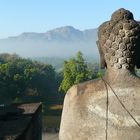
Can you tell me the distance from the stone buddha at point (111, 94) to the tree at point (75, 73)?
42925 millimetres

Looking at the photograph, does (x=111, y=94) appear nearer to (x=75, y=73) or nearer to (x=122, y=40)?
(x=122, y=40)

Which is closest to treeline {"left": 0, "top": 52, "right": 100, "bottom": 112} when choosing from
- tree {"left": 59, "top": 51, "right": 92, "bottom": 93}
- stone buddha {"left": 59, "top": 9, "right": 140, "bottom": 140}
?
tree {"left": 59, "top": 51, "right": 92, "bottom": 93}

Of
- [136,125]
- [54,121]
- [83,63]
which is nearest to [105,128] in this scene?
[136,125]

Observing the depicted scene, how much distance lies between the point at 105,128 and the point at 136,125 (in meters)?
0.23

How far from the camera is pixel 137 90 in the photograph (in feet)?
11.9

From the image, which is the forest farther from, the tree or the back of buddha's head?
the back of buddha's head

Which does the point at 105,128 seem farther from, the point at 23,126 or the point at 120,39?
the point at 23,126

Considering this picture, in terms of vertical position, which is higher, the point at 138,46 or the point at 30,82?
the point at 138,46

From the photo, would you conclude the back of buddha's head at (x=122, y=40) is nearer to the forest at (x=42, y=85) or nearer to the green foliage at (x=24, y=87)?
the forest at (x=42, y=85)

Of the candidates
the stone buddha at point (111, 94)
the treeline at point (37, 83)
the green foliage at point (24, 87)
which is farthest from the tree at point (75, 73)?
the stone buddha at point (111, 94)

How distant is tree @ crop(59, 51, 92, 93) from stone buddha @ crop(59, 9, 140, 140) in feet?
141

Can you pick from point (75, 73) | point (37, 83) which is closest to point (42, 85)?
point (37, 83)

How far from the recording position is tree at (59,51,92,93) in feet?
155

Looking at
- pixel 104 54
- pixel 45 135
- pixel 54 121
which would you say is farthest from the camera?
pixel 54 121
